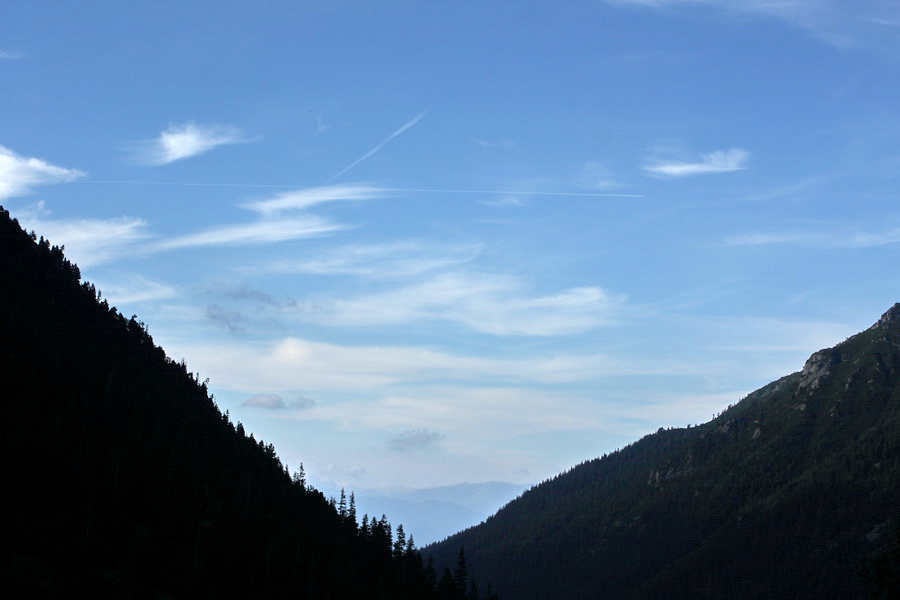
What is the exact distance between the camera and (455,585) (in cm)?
19688

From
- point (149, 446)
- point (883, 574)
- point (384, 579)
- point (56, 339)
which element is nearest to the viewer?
point (883, 574)

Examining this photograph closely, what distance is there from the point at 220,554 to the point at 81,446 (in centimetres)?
2756

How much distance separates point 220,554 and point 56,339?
265 feet

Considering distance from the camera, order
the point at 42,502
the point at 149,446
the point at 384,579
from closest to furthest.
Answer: the point at 42,502, the point at 149,446, the point at 384,579

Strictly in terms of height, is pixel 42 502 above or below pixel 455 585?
above

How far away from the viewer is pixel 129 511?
135 metres

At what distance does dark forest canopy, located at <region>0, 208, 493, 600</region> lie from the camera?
11419 centimetres

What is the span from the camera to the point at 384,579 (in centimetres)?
17938

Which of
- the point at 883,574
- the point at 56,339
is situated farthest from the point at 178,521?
the point at 883,574

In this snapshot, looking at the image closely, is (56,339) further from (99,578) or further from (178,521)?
(99,578)

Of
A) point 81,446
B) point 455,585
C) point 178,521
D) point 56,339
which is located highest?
point 56,339

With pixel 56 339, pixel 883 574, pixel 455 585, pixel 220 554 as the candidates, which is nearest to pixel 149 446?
pixel 220 554

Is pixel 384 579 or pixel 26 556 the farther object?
pixel 384 579

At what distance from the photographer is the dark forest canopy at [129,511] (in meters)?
114
